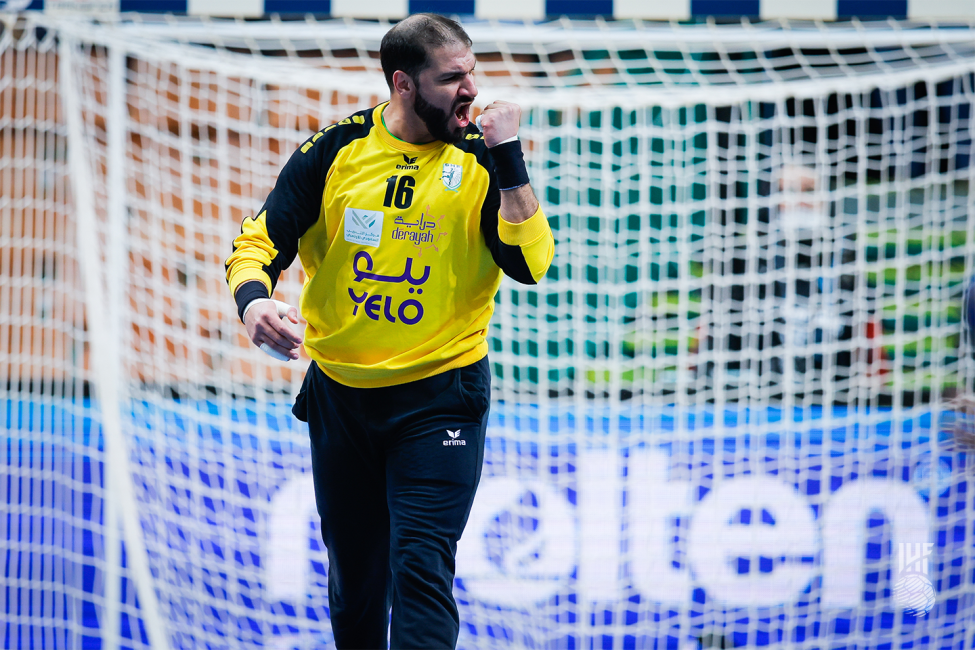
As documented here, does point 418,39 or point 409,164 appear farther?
point 409,164

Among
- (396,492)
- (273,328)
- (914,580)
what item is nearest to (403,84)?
(273,328)

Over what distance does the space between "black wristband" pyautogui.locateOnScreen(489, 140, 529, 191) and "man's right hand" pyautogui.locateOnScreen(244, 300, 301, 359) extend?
48 centimetres

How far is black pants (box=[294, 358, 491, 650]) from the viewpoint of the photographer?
1677mm

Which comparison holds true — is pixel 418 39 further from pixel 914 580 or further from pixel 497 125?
pixel 914 580

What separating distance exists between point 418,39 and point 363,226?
41cm

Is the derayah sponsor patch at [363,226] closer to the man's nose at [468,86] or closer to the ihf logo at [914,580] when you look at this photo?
the man's nose at [468,86]

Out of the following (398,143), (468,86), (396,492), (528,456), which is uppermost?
(468,86)

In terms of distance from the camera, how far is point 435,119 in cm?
179

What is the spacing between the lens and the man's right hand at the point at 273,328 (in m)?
1.60

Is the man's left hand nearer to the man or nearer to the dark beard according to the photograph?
the man

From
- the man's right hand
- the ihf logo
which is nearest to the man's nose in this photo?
the man's right hand

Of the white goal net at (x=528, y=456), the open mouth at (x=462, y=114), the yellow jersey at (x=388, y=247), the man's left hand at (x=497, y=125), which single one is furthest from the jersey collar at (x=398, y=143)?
the white goal net at (x=528, y=456)

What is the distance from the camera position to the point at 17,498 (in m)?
3.36

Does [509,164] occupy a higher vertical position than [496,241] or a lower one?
higher
